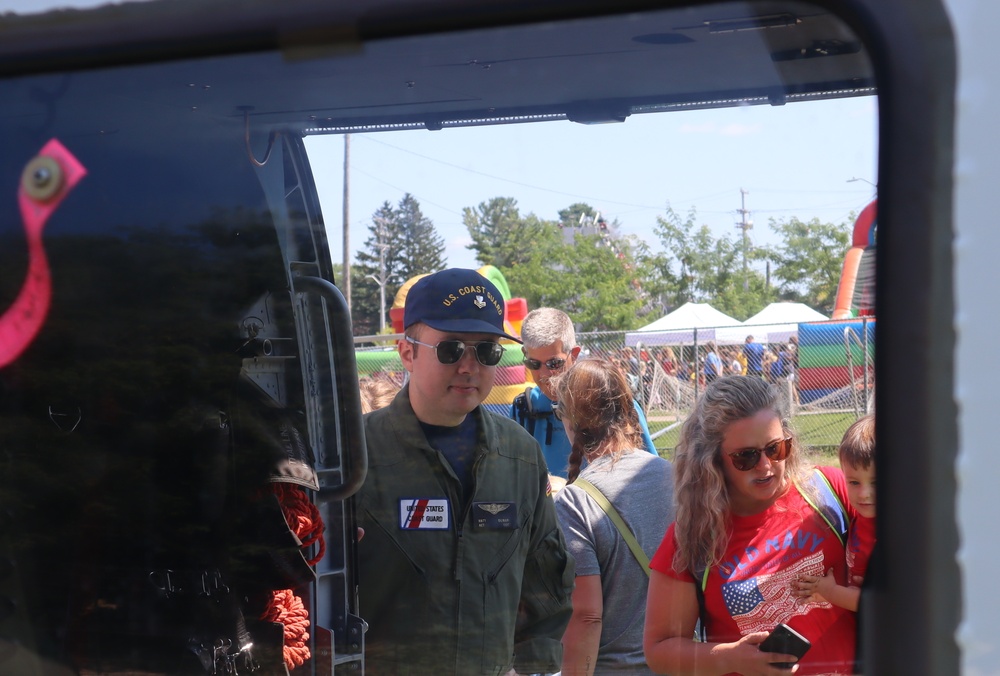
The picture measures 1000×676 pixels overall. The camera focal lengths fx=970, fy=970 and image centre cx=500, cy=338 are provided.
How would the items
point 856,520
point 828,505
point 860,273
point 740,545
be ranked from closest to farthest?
point 860,273 → point 856,520 → point 828,505 → point 740,545

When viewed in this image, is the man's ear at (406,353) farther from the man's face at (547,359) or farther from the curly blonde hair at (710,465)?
the curly blonde hair at (710,465)

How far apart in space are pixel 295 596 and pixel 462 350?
48 cm

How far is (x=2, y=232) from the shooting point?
4.42ft

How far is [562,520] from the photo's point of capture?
1596mm

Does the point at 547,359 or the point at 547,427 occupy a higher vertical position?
the point at 547,359

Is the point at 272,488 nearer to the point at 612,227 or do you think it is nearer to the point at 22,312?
the point at 22,312

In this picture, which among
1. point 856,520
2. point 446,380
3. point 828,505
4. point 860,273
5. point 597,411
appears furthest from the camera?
point 597,411

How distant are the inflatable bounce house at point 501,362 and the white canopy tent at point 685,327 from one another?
0.53 feet

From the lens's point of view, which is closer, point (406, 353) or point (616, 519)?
point (406, 353)

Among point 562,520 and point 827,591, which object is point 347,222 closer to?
point 562,520

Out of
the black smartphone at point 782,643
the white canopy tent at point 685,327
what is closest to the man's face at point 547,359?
the white canopy tent at point 685,327

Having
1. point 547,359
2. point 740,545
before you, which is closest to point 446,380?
point 547,359

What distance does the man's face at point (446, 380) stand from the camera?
4.70ft

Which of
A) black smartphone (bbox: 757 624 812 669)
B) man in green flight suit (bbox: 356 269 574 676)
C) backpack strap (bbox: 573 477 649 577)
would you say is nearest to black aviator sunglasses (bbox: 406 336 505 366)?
man in green flight suit (bbox: 356 269 574 676)
